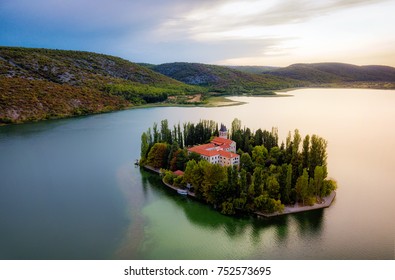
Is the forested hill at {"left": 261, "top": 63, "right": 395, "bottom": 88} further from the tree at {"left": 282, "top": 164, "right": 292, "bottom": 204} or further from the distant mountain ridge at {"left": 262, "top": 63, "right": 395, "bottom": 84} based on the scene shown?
the tree at {"left": 282, "top": 164, "right": 292, "bottom": 204}

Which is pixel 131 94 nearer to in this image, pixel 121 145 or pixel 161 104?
pixel 161 104

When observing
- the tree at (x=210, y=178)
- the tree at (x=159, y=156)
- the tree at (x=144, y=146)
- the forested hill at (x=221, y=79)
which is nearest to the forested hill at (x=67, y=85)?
the forested hill at (x=221, y=79)

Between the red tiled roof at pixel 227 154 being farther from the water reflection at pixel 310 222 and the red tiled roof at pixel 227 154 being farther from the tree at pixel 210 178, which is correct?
the water reflection at pixel 310 222

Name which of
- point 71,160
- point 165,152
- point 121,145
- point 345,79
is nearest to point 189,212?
point 165,152

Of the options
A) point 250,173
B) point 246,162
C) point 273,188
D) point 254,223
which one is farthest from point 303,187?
point 246,162

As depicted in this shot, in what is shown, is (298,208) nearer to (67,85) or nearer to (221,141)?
(221,141)
